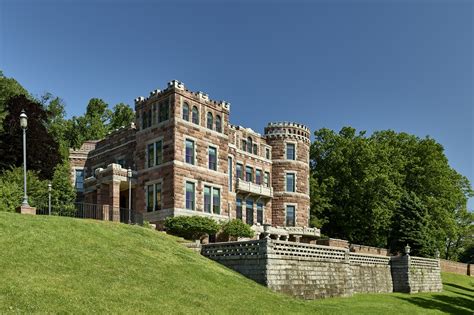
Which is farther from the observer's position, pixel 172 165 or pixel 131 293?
pixel 172 165

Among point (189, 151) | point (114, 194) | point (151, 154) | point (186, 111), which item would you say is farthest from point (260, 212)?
point (114, 194)

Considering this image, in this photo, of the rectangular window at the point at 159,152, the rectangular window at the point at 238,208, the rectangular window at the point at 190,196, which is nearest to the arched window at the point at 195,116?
the rectangular window at the point at 159,152

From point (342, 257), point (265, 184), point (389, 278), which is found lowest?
point (389, 278)

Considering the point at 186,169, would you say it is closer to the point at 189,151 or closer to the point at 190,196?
the point at 189,151

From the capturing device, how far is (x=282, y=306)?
21.6 m

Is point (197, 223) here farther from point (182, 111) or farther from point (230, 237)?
point (182, 111)

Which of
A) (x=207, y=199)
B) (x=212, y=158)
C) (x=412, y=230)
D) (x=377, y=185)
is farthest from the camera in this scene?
(x=377, y=185)

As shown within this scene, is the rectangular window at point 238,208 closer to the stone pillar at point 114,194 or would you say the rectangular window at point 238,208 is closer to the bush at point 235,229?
the bush at point 235,229

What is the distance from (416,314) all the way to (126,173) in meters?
23.9

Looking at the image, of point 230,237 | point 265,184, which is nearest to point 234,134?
point 265,184

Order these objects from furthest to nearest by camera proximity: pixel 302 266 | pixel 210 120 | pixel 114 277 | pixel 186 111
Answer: pixel 210 120 < pixel 186 111 < pixel 302 266 < pixel 114 277

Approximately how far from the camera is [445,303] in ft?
117

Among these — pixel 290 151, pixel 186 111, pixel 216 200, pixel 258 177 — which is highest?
pixel 186 111

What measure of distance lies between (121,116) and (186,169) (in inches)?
1323
